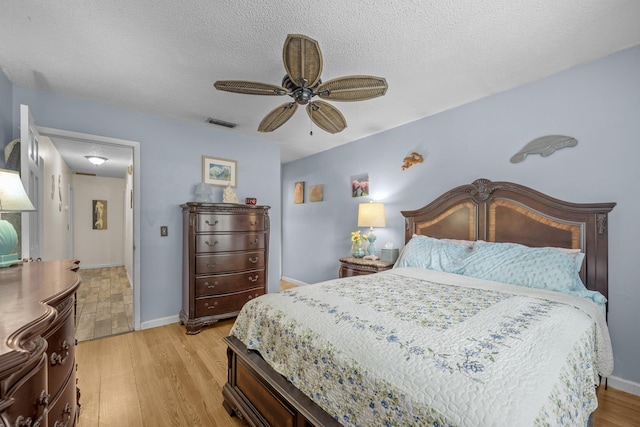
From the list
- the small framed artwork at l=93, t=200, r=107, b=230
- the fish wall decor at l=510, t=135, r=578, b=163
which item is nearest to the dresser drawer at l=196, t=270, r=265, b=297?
the fish wall decor at l=510, t=135, r=578, b=163

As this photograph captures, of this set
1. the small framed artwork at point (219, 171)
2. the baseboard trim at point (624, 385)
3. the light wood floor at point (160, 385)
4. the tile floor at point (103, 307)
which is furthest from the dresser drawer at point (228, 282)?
the baseboard trim at point (624, 385)

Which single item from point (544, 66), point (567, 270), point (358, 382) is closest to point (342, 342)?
point (358, 382)

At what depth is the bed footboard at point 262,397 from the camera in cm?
123

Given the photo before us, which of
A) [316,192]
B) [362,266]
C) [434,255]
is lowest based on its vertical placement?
[362,266]

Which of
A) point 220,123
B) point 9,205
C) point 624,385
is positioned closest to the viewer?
point 9,205

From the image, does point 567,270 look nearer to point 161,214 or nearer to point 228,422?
point 228,422

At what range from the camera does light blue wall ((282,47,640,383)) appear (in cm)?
201

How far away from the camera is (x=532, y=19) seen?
1.70 metres

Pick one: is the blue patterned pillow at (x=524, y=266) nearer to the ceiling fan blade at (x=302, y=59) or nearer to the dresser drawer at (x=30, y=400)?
the ceiling fan blade at (x=302, y=59)

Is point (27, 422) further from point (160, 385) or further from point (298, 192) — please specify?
point (298, 192)

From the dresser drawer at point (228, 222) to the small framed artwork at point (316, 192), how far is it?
1.43 metres

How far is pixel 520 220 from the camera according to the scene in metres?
2.44

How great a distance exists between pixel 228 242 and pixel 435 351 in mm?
2745

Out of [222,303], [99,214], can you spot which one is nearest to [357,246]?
[222,303]
